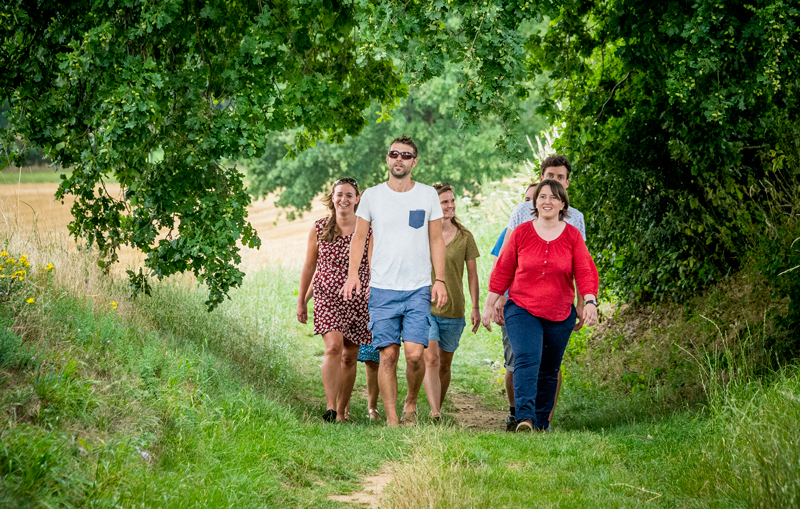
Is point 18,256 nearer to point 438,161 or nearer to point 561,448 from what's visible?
point 561,448

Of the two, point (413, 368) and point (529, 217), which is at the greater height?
point (529, 217)

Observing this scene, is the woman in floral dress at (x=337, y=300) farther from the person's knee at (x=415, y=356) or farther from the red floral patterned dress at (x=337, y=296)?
the person's knee at (x=415, y=356)

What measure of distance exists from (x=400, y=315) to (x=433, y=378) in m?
0.91

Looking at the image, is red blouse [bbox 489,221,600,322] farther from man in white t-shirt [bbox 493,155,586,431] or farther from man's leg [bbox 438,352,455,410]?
man's leg [bbox 438,352,455,410]

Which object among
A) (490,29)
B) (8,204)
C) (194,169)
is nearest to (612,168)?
(490,29)

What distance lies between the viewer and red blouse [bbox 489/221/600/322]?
234 inches

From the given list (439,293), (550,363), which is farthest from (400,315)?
(550,363)

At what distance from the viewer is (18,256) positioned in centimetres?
690

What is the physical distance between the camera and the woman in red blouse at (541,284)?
5941mm

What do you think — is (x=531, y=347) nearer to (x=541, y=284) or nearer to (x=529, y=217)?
(x=541, y=284)

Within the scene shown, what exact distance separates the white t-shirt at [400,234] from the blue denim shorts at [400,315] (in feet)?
Result: 0.21

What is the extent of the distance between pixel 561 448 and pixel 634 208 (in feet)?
12.6

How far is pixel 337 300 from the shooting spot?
22.5 feet

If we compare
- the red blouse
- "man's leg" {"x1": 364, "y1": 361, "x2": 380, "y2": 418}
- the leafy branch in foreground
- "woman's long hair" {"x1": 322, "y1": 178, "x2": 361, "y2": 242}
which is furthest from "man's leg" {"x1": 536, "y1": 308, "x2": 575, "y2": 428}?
"woman's long hair" {"x1": 322, "y1": 178, "x2": 361, "y2": 242}
